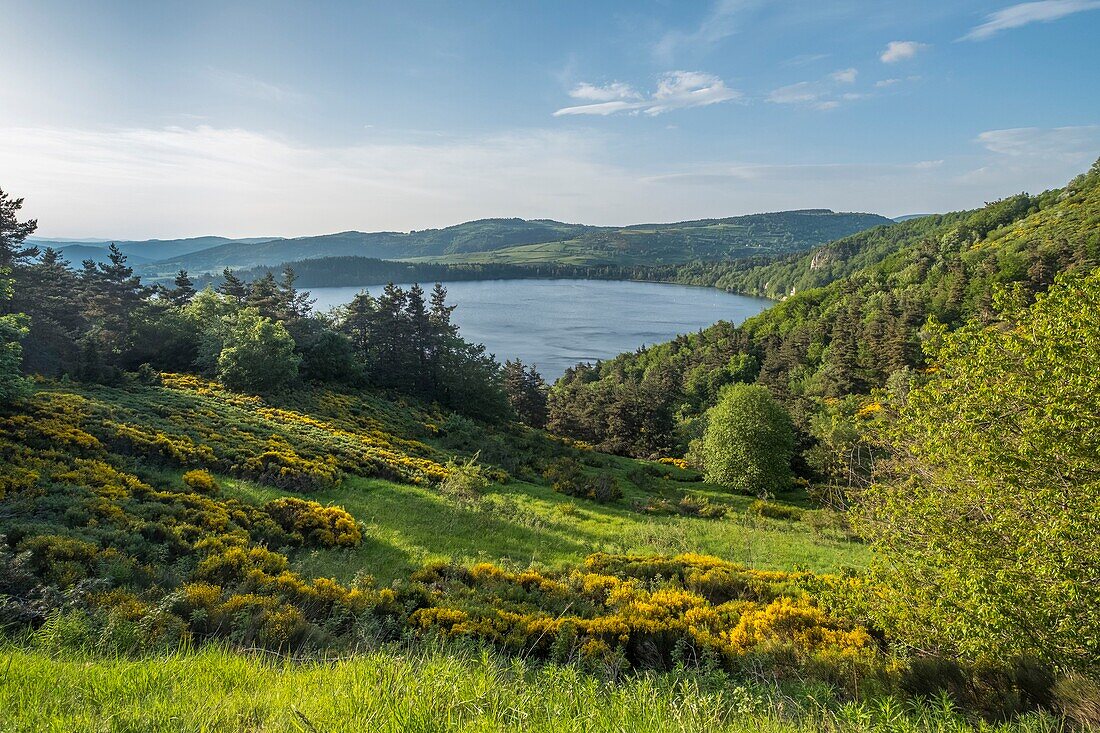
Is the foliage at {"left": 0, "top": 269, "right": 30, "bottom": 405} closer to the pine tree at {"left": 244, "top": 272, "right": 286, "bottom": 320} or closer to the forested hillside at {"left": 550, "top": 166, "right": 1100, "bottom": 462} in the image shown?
the pine tree at {"left": 244, "top": 272, "right": 286, "bottom": 320}

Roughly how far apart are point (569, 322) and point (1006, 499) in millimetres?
140659

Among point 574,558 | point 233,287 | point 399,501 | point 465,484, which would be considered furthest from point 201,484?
point 233,287

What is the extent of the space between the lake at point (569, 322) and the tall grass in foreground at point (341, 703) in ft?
292

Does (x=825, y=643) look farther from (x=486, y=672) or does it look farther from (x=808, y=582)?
(x=486, y=672)

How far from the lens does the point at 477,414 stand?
47562 millimetres

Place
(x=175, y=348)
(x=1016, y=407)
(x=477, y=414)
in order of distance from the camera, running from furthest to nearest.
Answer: (x=477, y=414), (x=175, y=348), (x=1016, y=407)

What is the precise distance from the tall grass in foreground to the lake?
8901cm

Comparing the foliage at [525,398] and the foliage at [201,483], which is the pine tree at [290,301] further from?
the foliage at [201,483]

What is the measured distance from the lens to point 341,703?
3090mm

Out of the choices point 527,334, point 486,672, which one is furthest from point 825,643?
point 527,334

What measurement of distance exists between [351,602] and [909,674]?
8.11m

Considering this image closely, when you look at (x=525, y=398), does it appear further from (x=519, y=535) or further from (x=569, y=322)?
(x=569, y=322)

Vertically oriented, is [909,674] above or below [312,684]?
below

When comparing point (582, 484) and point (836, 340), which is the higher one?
point (836, 340)
